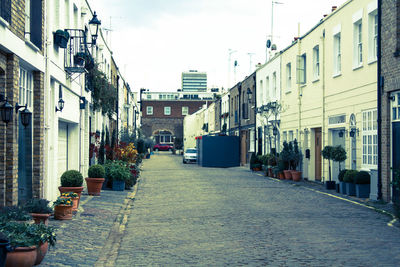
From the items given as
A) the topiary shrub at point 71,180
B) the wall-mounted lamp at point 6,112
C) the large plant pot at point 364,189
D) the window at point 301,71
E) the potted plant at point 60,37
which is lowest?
the large plant pot at point 364,189

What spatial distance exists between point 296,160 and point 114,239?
52.8ft

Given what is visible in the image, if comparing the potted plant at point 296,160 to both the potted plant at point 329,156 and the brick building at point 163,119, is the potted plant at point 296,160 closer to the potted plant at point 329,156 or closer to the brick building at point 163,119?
the potted plant at point 329,156

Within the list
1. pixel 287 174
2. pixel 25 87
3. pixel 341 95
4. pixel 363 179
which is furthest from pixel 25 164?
pixel 287 174

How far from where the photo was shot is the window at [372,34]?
54.2 feet

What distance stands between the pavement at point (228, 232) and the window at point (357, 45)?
4.93 meters

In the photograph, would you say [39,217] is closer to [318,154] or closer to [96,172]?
[96,172]

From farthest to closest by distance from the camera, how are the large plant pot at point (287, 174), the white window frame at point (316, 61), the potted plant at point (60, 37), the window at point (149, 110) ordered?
1. the window at point (149, 110)
2. the large plant pot at point (287, 174)
3. the white window frame at point (316, 61)
4. the potted plant at point (60, 37)

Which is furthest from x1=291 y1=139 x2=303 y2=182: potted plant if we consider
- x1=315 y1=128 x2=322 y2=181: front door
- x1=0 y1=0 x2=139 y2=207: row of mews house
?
x1=0 y1=0 x2=139 y2=207: row of mews house

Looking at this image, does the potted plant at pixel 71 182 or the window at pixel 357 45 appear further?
the window at pixel 357 45

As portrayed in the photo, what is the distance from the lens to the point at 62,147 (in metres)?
16.5

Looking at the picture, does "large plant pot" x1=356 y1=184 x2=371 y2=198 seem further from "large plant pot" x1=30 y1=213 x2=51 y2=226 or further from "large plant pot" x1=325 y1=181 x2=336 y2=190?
"large plant pot" x1=30 y1=213 x2=51 y2=226

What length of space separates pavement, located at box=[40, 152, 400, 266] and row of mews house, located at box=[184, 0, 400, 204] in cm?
159

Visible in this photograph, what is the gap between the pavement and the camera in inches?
292

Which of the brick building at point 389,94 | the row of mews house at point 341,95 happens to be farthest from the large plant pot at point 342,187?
the brick building at point 389,94
